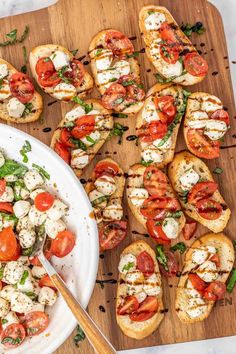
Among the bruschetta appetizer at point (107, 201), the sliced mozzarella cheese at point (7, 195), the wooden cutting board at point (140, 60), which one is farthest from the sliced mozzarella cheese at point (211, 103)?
the sliced mozzarella cheese at point (7, 195)

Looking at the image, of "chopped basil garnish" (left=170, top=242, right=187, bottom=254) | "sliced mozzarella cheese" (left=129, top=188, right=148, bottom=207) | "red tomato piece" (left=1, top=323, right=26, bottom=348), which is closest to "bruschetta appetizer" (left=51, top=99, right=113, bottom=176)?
"sliced mozzarella cheese" (left=129, top=188, right=148, bottom=207)

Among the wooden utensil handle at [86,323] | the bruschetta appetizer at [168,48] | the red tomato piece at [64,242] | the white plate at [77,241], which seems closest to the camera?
the wooden utensil handle at [86,323]

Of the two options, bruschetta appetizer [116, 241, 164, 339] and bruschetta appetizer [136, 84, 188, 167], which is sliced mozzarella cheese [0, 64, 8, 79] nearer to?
bruschetta appetizer [136, 84, 188, 167]

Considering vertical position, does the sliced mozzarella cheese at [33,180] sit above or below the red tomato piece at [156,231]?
above

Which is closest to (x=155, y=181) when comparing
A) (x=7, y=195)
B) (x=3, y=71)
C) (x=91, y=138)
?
(x=91, y=138)

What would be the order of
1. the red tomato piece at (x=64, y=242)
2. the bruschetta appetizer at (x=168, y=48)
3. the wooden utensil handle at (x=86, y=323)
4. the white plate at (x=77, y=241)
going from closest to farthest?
the wooden utensil handle at (x=86, y=323), the white plate at (x=77, y=241), the red tomato piece at (x=64, y=242), the bruschetta appetizer at (x=168, y=48)

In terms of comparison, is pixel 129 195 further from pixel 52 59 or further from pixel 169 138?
pixel 52 59

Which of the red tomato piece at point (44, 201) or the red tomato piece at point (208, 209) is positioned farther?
the red tomato piece at point (208, 209)

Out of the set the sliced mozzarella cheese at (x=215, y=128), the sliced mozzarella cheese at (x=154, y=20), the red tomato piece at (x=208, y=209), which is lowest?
the red tomato piece at (x=208, y=209)

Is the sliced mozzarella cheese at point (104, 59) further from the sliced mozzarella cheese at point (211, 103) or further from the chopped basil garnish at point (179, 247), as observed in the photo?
the chopped basil garnish at point (179, 247)
